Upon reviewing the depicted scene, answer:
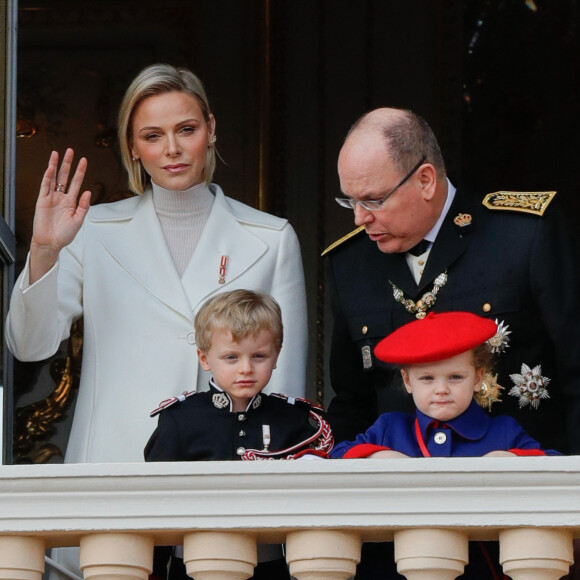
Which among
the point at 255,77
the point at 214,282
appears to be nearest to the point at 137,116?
the point at 214,282

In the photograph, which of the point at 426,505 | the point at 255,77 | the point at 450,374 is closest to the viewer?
the point at 426,505

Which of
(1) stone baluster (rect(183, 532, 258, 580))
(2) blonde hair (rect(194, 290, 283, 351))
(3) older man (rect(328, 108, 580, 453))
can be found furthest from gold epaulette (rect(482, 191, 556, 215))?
(1) stone baluster (rect(183, 532, 258, 580))

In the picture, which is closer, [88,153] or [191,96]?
[191,96]

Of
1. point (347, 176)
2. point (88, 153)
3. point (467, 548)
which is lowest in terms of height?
point (467, 548)

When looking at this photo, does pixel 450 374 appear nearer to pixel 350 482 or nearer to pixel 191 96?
pixel 350 482

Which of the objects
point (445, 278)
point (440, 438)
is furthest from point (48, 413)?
point (440, 438)

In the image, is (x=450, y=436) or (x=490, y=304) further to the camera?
(x=490, y=304)

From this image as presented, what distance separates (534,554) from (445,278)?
105 centimetres

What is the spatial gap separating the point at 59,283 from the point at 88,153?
203 cm

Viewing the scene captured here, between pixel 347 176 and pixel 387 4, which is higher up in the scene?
pixel 387 4

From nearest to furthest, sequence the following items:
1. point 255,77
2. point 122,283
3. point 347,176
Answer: point 347,176 → point 122,283 → point 255,77

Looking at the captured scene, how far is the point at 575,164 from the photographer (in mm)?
6758

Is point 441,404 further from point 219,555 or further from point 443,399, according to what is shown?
point 219,555

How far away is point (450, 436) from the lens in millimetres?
4164
